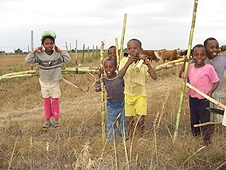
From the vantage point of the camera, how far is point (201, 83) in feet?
10.8

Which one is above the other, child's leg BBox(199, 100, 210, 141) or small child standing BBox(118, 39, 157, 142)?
small child standing BBox(118, 39, 157, 142)

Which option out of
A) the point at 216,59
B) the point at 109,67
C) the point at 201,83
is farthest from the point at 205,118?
the point at 109,67

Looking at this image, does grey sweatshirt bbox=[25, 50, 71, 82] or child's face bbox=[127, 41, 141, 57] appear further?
grey sweatshirt bbox=[25, 50, 71, 82]

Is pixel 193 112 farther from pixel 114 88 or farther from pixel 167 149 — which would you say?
pixel 114 88

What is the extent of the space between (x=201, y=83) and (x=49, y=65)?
1.91 m

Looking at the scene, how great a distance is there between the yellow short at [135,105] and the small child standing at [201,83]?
0.53 m

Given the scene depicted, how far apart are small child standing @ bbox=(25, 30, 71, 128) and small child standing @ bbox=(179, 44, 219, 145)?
1.62m

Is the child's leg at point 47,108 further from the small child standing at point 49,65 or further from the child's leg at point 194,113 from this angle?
the child's leg at point 194,113

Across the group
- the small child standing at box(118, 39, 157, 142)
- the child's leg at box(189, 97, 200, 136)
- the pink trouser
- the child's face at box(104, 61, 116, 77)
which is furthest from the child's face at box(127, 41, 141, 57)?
the pink trouser

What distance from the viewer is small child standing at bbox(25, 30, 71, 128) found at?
3846mm

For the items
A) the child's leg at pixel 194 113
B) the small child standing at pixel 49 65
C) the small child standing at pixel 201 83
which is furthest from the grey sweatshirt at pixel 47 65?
the child's leg at pixel 194 113

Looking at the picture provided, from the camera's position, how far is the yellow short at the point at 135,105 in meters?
3.35

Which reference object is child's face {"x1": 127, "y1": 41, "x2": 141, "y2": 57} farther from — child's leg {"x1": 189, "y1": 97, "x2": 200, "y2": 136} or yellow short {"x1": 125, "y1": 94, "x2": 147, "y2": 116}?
child's leg {"x1": 189, "y1": 97, "x2": 200, "y2": 136}

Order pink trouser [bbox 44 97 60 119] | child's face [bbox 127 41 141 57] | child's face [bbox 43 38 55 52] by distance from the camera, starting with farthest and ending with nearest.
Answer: pink trouser [bbox 44 97 60 119], child's face [bbox 43 38 55 52], child's face [bbox 127 41 141 57]
